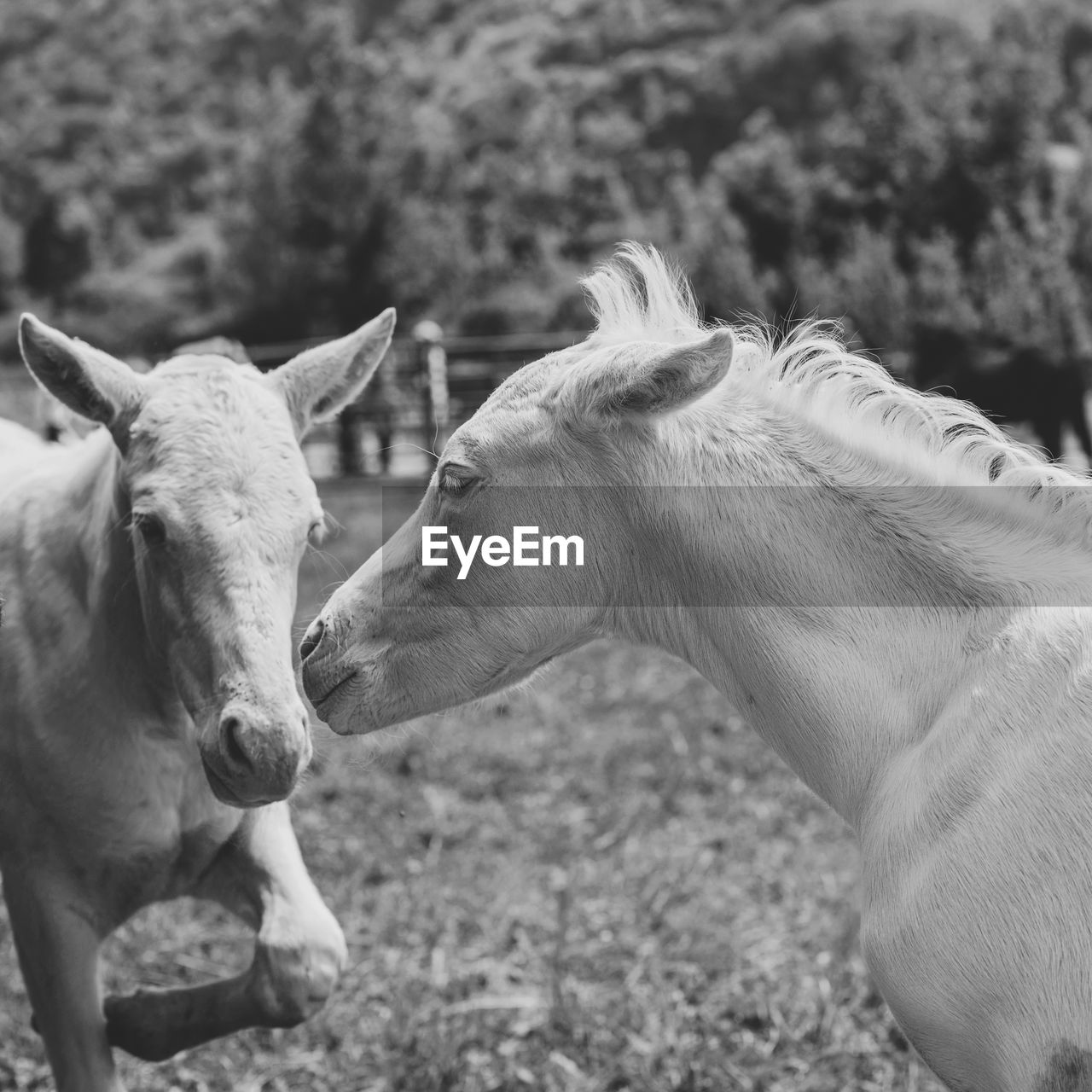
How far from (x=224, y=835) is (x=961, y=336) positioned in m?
9.07

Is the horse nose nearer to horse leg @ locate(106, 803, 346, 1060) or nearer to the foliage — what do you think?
horse leg @ locate(106, 803, 346, 1060)

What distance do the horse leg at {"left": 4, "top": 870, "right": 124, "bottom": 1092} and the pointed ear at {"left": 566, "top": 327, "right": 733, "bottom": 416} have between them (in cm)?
188

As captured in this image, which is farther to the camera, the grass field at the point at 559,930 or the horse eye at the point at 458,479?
the grass field at the point at 559,930

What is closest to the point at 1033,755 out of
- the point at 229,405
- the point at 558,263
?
the point at 229,405

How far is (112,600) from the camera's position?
11.7 feet

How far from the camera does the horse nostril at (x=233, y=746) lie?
2930 mm

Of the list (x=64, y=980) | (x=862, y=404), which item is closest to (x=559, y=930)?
(x=64, y=980)

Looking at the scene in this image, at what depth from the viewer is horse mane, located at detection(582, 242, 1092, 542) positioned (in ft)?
9.29

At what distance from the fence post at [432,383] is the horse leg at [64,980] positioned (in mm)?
9023

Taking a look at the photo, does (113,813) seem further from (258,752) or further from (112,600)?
(258,752)

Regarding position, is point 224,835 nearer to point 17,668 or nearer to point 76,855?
point 76,855

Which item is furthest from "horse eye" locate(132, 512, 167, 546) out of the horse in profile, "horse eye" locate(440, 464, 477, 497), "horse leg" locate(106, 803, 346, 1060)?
the horse in profile

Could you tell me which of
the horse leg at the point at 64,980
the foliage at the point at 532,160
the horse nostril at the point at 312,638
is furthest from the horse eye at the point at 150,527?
the foliage at the point at 532,160

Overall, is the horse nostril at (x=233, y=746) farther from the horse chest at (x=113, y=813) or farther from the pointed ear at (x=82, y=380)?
the pointed ear at (x=82, y=380)
